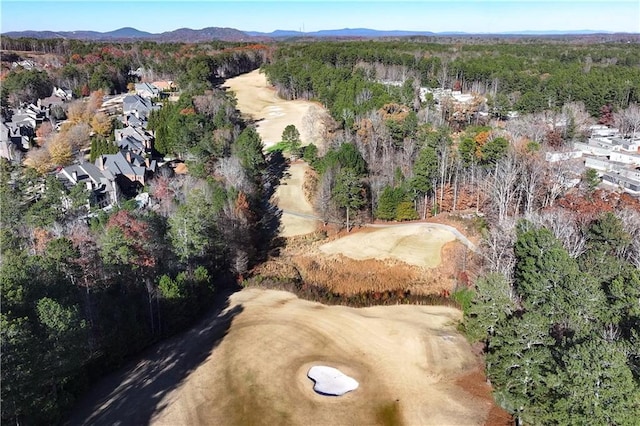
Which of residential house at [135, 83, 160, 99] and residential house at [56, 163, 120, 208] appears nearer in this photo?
residential house at [56, 163, 120, 208]

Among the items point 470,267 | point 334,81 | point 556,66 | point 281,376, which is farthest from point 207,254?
point 556,66

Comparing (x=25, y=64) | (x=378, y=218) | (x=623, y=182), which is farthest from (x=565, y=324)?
(x=25, y=64)

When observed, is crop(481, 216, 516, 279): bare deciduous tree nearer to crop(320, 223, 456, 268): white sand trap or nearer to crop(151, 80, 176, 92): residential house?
crop(320, 223, 456, 268): white sand trap

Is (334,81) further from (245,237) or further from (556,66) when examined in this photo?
(245,237)

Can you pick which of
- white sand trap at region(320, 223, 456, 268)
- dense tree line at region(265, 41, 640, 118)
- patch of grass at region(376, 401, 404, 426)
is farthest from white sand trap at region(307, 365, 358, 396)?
dense tree line at region(265, 41, 640, 118)

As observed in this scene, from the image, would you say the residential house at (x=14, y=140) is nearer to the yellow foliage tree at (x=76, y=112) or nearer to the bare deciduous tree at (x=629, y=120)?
the yellow foliage tree at (x=76, y=112)

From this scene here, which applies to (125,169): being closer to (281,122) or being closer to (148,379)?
(281,122)

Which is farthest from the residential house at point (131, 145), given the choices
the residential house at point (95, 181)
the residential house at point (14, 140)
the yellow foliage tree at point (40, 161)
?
the residential house at point (14, 140)
